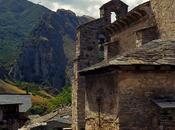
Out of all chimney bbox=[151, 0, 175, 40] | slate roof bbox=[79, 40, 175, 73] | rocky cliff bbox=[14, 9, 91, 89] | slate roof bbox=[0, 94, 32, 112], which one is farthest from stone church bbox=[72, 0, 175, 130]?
rocky cliff bbox=[14, 9, 91, 89]

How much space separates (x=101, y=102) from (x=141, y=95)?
1.47 m

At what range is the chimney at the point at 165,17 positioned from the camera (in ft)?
50.1

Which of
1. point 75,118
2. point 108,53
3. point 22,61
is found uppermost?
point 22,61

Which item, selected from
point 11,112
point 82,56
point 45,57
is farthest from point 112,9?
point 45,57

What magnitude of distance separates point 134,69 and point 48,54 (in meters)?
100.0

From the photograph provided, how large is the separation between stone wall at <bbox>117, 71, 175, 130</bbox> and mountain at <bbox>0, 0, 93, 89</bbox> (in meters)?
93.8

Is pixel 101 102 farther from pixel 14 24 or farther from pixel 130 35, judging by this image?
pixel 14 24

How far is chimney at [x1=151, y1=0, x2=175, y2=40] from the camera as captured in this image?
15.3 metres

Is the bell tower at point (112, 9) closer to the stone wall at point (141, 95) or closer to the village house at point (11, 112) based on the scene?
the village house at point (11, 112)

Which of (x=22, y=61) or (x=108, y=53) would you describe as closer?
(x=108, y=53)

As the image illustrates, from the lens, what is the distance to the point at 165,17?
15.8m

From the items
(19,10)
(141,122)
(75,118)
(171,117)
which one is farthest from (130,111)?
(19,10)

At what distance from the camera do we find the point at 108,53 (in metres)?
20.2

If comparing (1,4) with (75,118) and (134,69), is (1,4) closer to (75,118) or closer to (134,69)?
(75,118)
